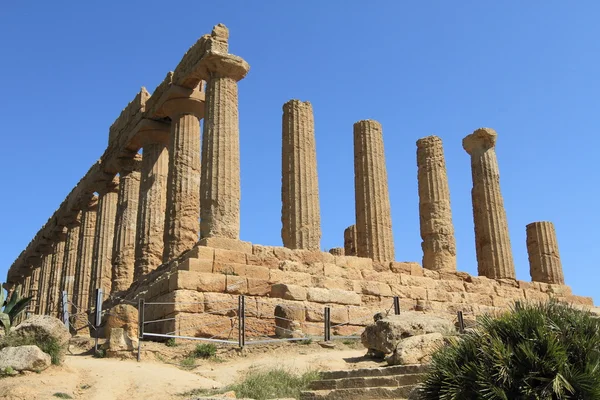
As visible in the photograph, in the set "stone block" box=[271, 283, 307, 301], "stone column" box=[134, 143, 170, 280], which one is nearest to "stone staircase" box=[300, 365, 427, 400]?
"stone block" box=[271, 283, 307, 301]

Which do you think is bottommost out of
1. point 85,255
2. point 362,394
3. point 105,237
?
point 362,394

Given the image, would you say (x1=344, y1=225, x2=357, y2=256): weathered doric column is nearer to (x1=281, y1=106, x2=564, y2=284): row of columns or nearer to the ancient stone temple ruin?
the ancient stone temple ruin

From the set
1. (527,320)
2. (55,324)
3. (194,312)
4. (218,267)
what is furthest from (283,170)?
(527,320)

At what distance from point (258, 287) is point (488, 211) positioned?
1249 cm

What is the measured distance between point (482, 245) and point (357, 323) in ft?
34.0

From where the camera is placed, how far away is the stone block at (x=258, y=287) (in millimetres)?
17938

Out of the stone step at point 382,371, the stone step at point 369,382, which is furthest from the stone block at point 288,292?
the stone step at point 369,382

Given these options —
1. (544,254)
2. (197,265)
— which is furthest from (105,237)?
(544,254)

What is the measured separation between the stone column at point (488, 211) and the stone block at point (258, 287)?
37.2 feet

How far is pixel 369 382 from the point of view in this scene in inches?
430

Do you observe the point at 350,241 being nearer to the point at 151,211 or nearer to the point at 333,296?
the point at 151,211

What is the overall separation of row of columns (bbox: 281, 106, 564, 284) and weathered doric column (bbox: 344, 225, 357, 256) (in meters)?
5.73

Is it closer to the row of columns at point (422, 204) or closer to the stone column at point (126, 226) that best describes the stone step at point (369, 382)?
the row of columns at point (422, 204)

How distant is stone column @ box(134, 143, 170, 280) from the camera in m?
23.6
